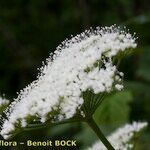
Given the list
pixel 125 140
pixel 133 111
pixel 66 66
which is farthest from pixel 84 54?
pixel 133 111

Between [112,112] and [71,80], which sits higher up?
[112,112]

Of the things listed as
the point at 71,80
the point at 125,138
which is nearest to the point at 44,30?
the point at 125,138

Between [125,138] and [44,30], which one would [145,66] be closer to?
[125,138]

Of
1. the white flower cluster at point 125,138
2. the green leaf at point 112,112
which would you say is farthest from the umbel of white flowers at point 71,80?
the green leaf at point 112,112

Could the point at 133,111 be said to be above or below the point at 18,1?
below

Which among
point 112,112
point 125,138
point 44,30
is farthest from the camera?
point 44,30

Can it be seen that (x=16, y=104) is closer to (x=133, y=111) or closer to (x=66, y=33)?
(x=133, y=111)

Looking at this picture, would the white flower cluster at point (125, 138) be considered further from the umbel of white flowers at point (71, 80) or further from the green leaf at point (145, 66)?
the green leaf at point (145, 66)

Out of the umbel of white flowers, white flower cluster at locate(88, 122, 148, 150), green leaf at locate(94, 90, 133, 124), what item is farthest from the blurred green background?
the umbel of white flowers

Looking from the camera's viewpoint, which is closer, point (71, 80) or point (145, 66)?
point (71, 80)

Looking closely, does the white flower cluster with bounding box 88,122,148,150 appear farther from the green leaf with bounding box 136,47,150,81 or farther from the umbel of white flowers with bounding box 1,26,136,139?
the green leaf with bounding box 136,47,150,81
